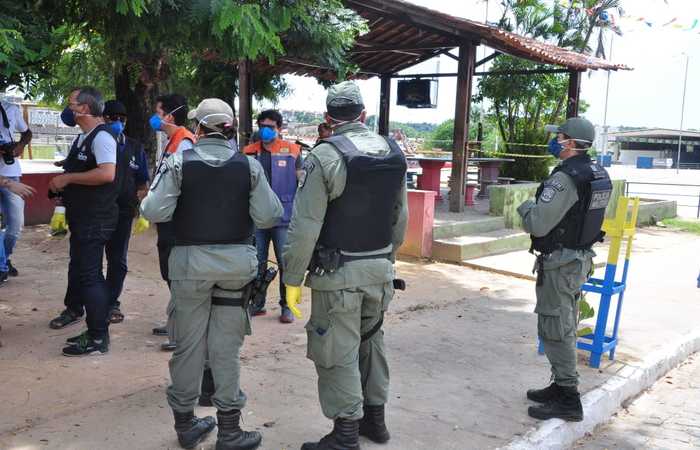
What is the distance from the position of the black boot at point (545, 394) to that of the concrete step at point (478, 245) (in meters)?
4.77

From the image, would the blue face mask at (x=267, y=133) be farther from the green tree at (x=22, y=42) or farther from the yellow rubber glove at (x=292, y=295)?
the yellow rubber glove at (x=292, y=295)

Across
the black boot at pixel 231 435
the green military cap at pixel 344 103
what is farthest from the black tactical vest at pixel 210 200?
the black boot at pixel 231 435

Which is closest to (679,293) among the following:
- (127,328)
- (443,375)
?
(443,375)

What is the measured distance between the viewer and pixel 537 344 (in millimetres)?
5609

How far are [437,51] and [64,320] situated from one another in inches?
385

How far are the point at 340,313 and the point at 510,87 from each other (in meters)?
14.7

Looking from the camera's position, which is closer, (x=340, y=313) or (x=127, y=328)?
(x=340, y=313)

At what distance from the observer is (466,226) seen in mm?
10062

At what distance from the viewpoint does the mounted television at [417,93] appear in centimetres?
1452

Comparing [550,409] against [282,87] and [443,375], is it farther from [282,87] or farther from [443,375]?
[282,87]

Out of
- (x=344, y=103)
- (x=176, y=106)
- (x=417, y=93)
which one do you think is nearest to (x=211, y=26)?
(x=176, y=106)

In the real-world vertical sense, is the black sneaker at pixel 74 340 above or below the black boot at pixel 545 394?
above

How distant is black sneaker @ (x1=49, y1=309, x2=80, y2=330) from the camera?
5219mm

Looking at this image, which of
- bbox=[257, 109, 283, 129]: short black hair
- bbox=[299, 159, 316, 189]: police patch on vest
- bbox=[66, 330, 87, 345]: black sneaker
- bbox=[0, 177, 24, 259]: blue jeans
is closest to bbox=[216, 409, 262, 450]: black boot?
bbox=[299, 159, 316, 189]: police patch on vest
